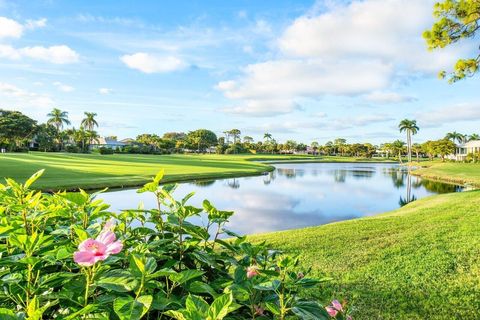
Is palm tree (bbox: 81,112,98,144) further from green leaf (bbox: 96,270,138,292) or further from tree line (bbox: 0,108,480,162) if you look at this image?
green leaf (bbox: 96,270,138,292)

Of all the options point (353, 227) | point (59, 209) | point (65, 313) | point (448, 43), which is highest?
point (448, 43)

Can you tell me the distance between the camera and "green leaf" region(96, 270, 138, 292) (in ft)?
3.47

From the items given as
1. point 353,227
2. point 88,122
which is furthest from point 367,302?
point 88,122

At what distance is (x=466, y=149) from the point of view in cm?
9000

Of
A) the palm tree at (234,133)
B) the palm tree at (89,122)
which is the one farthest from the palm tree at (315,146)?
the palm tree at (89,122)

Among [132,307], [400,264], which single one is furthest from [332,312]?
[400,264]

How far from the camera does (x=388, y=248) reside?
7.46m

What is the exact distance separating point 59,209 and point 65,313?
747 mm

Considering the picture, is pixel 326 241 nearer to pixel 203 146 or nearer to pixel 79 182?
pixel 79 182

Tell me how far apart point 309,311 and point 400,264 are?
6.05 m

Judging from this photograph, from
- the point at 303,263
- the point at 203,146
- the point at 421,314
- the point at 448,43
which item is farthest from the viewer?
the point at 203,146

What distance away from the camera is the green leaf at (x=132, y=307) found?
3.22 feet

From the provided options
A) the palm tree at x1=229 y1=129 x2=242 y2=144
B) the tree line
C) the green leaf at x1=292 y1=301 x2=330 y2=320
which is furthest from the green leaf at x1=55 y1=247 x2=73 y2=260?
the palm tree at x1=229 y1=129 x2=242 y2=144

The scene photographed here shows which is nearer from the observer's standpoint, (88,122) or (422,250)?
(422,250)
